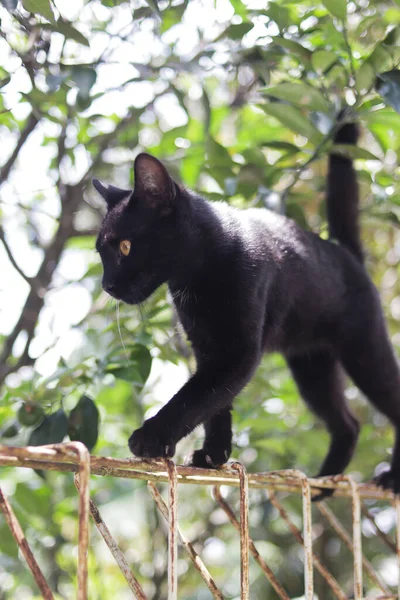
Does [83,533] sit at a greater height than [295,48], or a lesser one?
lesser

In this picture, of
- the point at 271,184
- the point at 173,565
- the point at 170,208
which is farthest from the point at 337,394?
the point at 173,565

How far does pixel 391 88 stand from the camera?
3.76 ft

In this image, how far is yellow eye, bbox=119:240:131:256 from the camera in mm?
1113

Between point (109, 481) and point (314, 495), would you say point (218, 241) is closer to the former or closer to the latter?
point (314, 495)

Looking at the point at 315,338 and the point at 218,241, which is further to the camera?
the point at 315,338

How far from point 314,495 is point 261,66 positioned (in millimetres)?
917

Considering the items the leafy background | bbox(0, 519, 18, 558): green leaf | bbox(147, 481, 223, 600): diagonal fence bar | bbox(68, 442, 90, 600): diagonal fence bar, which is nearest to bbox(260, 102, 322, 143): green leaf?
the leafy background

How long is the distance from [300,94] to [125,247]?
1.47 ft

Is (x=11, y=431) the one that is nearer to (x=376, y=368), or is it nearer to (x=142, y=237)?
(x=142, y=237)

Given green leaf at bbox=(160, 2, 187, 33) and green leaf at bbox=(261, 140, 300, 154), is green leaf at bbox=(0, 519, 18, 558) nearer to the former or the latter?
green leaf at bbox=(261, 140, 300, 154)

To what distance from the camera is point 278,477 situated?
3.31 feet

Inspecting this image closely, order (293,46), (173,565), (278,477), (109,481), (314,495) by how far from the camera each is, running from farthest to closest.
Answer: (109,481), (314,495), (293,46), (278,477), (173,565)

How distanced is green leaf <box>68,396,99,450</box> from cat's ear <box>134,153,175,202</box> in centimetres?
38

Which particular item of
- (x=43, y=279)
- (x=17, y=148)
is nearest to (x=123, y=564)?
(x=43, y=279)
